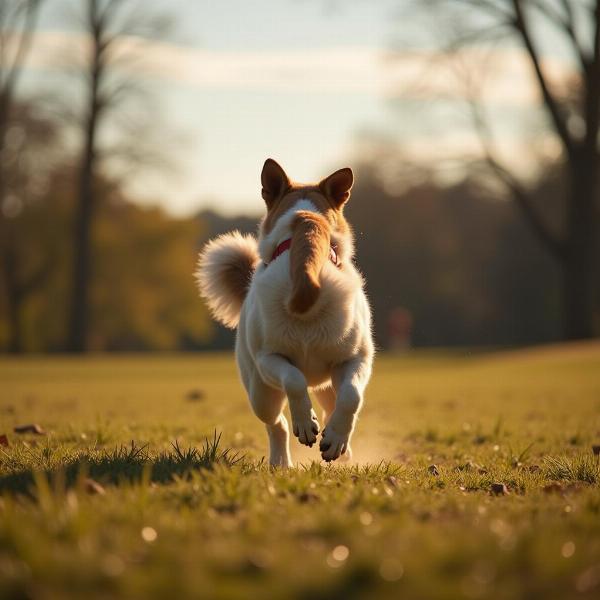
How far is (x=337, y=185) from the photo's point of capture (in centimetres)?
609

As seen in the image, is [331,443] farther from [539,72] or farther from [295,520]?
[539,72]

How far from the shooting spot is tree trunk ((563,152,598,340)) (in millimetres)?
29641

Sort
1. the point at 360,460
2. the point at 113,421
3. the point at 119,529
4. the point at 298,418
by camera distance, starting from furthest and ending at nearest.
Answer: the point at 113,421 → the point at 360,460 → the point at 298,418 → the point at 119,529

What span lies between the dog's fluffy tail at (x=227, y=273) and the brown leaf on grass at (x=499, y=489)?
2.62 m

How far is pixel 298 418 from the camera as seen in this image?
5.17 meters

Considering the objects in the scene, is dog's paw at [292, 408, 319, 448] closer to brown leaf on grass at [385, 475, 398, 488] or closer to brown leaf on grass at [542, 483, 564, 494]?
brown leaf on grass at [385, 475, 398, 488]

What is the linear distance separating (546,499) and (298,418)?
1363 mm

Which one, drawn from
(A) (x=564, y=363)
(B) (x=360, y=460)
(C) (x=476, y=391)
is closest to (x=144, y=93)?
(A) (x=564, y=363)

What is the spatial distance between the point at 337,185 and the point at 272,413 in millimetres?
1515

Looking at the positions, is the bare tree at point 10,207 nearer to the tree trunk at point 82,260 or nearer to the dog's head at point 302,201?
the tree trunk at point 82,260

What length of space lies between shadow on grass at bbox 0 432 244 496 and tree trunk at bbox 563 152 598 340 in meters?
26.0

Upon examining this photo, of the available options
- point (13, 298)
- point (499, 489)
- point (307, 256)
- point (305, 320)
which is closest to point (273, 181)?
point (307, 256)

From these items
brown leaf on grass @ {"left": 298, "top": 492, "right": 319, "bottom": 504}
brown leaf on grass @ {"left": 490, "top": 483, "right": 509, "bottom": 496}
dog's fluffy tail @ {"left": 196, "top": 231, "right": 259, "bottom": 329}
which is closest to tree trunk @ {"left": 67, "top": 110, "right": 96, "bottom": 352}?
dog's fluffy tail @ {"left": 196, "top": 231, "right": 259, "bottom": 329}

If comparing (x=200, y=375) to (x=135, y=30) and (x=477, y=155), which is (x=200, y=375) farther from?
(x=135, y=30)
